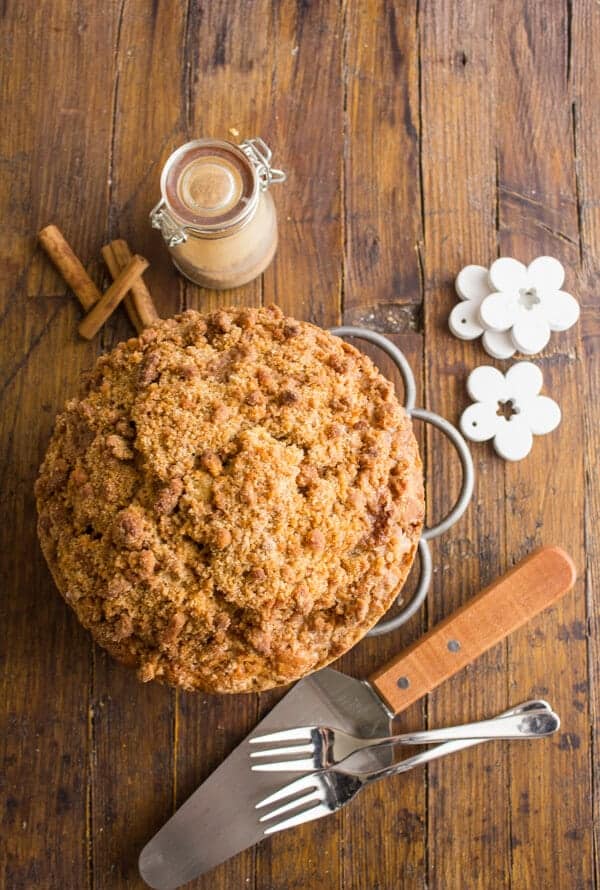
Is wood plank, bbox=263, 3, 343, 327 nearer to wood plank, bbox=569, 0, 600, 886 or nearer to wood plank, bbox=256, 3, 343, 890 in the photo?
wood plank, bbox=256, 3, 343, 890

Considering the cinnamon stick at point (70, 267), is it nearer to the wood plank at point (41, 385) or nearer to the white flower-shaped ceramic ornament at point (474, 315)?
the wood plank at point (41, 385)

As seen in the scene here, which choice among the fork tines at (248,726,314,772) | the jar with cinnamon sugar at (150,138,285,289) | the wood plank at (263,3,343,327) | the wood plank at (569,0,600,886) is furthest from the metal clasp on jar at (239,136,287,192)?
the fork tines at (248,726,314,772)

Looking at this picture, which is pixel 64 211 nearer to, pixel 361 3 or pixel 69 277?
pixel 69 277

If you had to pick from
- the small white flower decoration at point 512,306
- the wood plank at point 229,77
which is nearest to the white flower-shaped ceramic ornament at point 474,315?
the small white flower decoration at point 512,306

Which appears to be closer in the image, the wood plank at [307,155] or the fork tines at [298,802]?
the fork tines at [298,802]

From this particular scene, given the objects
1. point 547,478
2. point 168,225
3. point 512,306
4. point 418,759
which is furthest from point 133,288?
point 418,759

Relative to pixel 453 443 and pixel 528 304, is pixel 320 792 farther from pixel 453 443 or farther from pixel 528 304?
pixel 528 304
